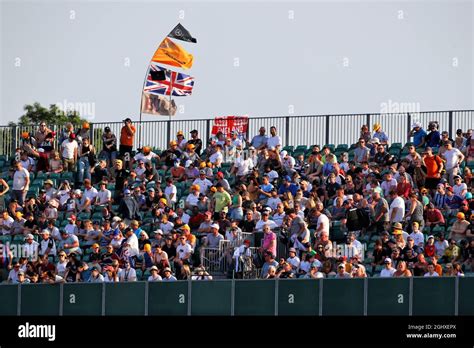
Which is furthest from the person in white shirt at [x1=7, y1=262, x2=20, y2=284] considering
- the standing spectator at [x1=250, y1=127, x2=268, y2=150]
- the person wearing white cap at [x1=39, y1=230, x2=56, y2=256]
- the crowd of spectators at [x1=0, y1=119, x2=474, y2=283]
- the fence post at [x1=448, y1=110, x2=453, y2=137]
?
the fence post at [x1=448, y1=110, x2=453, y2=137]

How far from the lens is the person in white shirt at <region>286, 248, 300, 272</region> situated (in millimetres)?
35562

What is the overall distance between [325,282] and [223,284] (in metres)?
2.29

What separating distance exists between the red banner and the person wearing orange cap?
10.3 m

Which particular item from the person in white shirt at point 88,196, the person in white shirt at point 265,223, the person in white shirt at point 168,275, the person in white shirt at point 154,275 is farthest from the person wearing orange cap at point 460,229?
the person in white shirt at point 88,196

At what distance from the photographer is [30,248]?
3991 cm

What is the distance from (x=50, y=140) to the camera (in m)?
46.0

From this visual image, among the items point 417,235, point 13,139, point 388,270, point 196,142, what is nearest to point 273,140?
point 196,142

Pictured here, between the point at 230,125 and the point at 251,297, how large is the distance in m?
11.2

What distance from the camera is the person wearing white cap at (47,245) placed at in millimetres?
39656

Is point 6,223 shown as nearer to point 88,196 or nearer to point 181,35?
point 88,196

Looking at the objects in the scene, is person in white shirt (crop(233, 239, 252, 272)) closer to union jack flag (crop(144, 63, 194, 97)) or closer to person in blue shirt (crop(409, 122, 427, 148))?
person in blue shirt (crop(409, 122, 427, 148))

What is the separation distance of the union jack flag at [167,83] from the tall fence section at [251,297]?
10941 millimetres
